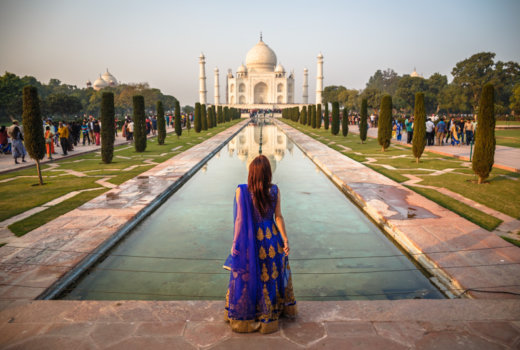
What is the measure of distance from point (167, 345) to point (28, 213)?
365 cm

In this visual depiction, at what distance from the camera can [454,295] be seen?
2.67 m

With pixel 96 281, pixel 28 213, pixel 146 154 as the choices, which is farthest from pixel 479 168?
pixel 146 154

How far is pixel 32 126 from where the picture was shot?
259 inches

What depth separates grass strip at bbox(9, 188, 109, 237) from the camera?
4.11 metres

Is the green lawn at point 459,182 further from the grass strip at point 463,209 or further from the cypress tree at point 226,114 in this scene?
the cypress tree at point 226,114

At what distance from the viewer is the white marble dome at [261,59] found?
66438 mm

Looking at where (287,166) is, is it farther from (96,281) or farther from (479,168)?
(96,281)

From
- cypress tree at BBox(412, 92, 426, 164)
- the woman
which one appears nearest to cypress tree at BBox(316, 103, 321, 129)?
cypress tree at BBox(412, 92, 426, 164)

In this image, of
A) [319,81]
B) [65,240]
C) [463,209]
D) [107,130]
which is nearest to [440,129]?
[463,209]

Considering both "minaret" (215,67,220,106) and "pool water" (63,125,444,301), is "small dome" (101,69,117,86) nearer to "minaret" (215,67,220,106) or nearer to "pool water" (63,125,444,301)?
"minaret" (215,67,220,106)

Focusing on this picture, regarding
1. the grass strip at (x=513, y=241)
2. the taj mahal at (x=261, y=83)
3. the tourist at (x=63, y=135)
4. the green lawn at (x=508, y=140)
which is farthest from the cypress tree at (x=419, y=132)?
the taj mahal at (x=261, y=83)

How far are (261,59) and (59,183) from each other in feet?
207

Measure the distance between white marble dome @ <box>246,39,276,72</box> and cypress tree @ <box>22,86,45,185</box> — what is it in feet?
204

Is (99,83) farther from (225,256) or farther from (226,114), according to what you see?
(225,256)
